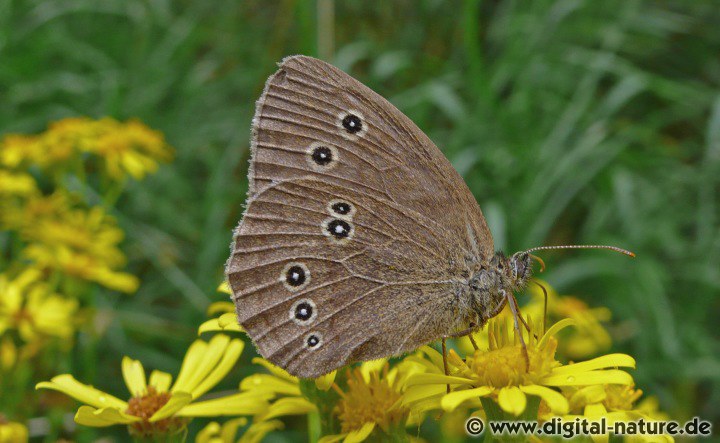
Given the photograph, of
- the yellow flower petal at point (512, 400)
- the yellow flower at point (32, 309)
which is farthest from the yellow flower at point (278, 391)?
the yellow flower at point (32, 309)

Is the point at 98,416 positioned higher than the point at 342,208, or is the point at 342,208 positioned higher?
the point at 342,208

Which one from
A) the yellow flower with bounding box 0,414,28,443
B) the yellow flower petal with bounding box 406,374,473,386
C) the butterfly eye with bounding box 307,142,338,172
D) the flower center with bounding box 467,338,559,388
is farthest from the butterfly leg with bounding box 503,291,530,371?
the yellow flower with bounding box 0,414,28,443

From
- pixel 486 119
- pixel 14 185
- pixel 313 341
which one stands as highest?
pixel 486 119

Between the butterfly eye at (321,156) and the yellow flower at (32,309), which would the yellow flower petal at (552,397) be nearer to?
the butterfly eye at (321,156)

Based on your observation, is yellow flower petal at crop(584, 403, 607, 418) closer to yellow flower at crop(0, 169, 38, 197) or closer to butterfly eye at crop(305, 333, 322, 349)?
butterfly eye at crop(305, 333, 322, 349)

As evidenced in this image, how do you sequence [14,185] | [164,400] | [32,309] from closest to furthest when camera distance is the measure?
[164,400] < [32,309] < [14,185]

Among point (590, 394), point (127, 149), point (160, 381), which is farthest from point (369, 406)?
point (127, 149)

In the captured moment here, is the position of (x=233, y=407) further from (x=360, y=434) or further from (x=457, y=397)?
(x=457, y=397)
